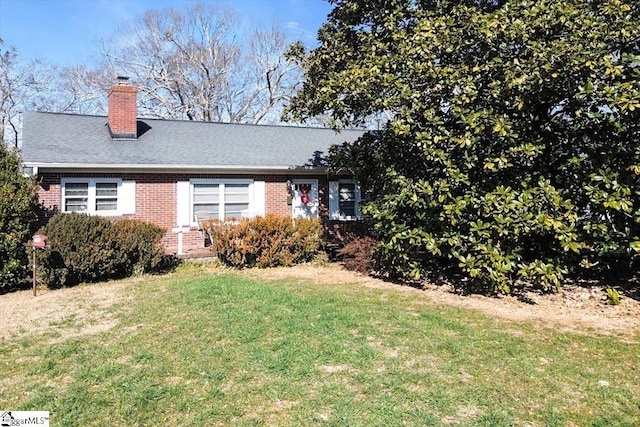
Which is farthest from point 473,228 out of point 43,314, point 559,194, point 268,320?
point 43,314

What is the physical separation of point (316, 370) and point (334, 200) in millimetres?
10181

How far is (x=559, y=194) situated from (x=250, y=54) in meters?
27.5

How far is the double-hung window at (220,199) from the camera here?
1272cm

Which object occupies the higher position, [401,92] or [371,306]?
[401,92]

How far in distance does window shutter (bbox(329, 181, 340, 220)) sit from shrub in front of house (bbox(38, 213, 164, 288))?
5983 millimetres

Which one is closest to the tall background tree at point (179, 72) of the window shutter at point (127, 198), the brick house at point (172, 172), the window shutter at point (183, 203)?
the brick house at point (172, 172)

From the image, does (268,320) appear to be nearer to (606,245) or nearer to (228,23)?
(606,245)

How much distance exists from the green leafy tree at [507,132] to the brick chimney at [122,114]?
7.20 m

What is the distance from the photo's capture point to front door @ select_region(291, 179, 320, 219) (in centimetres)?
1380

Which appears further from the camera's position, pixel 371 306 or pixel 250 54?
pixel 250 54

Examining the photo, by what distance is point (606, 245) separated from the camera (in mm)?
6910

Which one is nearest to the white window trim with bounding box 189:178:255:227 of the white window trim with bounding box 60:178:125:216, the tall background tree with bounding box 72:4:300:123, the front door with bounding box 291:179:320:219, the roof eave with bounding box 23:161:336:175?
the roof eave with bounding box 23:161:336:175

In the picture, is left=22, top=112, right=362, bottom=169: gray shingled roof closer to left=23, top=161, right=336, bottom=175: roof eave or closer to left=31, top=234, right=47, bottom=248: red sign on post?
left=23, top=161, right=336, bottom=175: roof eave

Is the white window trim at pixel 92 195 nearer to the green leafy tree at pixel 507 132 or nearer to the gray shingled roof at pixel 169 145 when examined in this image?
the gray shingled roof at pixel 169 145
